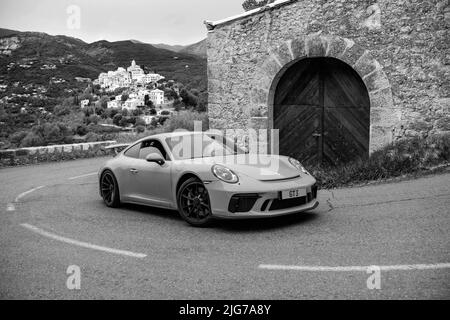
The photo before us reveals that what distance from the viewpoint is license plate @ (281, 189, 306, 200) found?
6662mm

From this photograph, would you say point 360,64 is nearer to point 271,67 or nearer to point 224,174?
point 271,67

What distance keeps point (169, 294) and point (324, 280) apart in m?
1.38

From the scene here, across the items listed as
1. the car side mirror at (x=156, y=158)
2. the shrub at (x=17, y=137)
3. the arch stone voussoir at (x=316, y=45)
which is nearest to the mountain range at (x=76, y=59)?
the shrub at (x=17, y=137)

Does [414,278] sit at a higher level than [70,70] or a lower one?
lower

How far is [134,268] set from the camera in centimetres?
520

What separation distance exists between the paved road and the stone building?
2126mm

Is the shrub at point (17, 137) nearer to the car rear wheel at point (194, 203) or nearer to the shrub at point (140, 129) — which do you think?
the shrub at point (140, 129)

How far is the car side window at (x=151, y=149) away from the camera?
803 cm

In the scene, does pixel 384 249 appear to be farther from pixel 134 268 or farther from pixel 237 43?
pixel 237 43

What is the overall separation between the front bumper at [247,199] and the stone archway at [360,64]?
494 cm

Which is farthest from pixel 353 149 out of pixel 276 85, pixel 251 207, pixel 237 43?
pixel 251 207

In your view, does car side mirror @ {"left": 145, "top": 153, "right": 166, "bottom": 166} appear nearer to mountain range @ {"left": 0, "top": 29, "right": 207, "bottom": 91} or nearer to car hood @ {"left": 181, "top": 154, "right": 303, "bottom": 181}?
car hood @ {"left": 181, "top": 154, "right": 303, "bottom": 181}

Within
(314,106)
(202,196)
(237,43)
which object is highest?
(237,43)

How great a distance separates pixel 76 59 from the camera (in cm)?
3538
